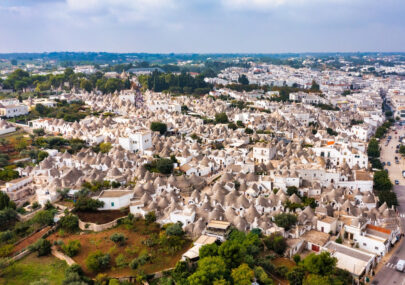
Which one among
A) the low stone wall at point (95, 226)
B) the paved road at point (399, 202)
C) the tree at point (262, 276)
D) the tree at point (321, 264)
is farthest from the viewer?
the low stone wall at point (95, 226)

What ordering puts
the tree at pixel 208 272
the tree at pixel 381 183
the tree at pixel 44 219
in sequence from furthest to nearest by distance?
the tree at pixel 381 183, the tree at pixel 44 219, the tree at pixel 208 272

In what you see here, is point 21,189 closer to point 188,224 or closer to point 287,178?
point 188,224

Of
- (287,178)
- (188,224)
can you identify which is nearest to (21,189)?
(188,224)

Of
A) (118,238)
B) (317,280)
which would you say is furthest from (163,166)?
(317,280)

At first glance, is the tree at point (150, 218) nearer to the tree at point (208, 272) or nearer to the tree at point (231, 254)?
the tree at point (231, 254)

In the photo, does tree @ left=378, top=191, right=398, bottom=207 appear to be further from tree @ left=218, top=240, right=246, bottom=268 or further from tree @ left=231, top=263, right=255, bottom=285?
tree @ left=231, top=263, right=255, bottom=285

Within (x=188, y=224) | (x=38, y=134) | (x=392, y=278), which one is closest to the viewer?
(x=392, y=278)

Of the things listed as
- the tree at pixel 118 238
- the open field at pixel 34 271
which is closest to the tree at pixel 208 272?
the tree at pixel 118 238
